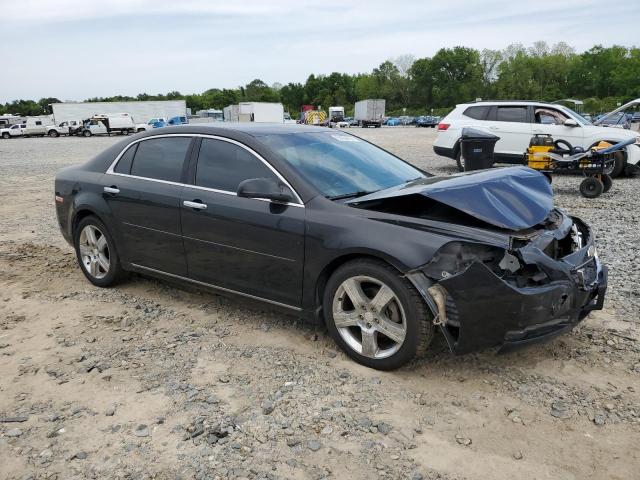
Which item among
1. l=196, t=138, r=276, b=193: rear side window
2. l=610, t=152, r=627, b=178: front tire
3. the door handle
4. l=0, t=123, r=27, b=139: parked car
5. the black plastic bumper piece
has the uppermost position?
l=196, t=138, r=276, b=193: rear side window

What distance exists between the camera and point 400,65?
419ft

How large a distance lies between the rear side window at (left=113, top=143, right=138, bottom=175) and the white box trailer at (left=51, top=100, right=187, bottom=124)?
54.9 metres

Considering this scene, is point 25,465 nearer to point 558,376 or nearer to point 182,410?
point 182,410

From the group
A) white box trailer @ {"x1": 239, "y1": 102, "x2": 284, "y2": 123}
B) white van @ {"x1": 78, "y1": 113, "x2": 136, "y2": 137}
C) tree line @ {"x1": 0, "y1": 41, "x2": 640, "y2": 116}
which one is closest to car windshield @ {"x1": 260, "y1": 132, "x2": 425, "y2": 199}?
white van @ {"x1": 78, "y1": 113, "x2": 136, "y2": 137}

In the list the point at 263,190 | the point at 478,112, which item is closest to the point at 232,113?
the point at 478,112

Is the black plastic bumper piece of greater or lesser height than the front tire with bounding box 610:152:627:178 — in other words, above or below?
above

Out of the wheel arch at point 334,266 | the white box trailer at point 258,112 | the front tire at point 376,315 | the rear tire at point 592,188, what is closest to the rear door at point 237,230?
the wheel arch at point 334,266

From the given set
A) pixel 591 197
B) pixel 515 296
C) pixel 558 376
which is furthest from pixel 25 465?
pixel 591 197

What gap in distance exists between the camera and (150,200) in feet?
15.4

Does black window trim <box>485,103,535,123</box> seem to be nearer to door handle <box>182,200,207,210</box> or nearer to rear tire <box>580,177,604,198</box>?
rear tire <box>580,177,604,198</box>

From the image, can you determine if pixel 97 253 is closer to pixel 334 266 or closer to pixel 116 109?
pixel 334 266

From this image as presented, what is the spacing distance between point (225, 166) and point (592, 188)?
8253 millimetres

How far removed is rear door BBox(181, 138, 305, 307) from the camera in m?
3.88

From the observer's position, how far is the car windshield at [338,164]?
4051 millimetres
